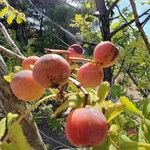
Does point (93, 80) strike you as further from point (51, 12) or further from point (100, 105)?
point (51, 12)

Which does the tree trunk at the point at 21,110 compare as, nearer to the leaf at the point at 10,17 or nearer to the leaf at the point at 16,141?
the leaf at the point at 16,141

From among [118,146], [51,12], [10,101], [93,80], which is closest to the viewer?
[118,146]

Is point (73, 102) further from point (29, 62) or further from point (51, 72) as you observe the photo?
point (29, 62)

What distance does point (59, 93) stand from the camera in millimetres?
762

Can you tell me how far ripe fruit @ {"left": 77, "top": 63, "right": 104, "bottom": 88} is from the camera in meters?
0.81

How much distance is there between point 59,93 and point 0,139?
12 centimetres

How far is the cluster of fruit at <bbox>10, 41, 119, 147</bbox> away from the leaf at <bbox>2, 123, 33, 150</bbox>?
7 cm

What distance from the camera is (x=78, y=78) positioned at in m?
0.84

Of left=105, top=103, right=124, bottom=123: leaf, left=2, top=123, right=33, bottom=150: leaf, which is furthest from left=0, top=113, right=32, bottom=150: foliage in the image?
left=105, top=103, right=124, bottom=123: leaf

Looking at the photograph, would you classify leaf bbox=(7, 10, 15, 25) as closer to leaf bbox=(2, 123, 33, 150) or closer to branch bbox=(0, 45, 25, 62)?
branch bbox=(0, 45, 25, 62)

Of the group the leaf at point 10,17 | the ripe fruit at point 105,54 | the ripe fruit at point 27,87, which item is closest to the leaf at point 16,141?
the ripe fruit at point 27,87

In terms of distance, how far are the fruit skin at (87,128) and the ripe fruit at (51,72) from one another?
91mm

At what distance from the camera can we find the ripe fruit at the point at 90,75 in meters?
0.81

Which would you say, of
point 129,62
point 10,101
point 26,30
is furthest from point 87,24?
point 26,30
